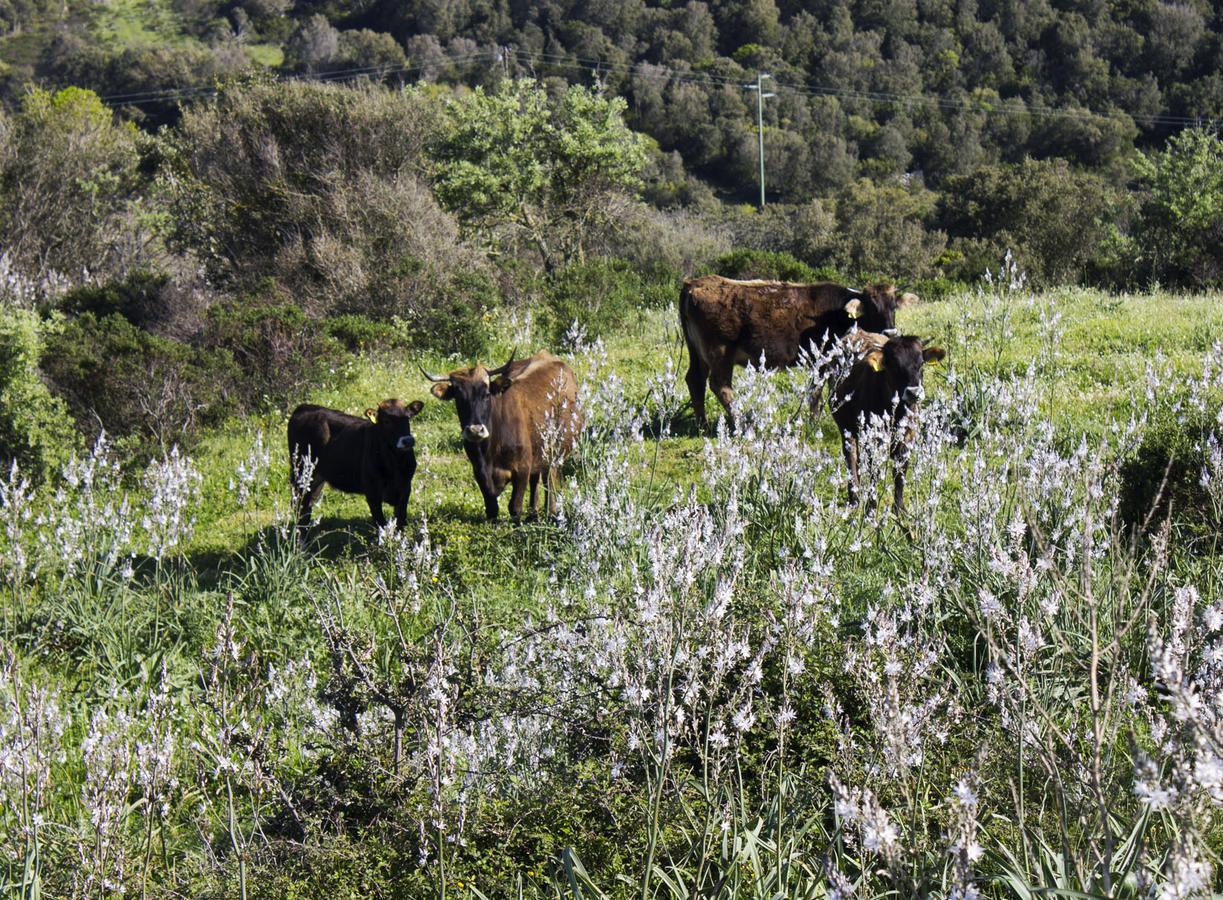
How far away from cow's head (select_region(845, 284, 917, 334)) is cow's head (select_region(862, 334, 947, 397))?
2.75 m

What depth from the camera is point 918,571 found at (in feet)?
17.0

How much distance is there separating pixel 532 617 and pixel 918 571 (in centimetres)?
203

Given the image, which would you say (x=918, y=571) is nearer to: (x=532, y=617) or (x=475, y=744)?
(x=532, y=617)

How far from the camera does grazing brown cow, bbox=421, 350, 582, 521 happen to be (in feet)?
26.2

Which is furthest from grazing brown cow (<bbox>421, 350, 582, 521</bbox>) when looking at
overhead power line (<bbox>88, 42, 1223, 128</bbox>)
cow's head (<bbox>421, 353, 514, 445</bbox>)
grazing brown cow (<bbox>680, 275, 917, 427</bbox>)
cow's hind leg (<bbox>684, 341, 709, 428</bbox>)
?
overhead power line (<bbox>88, 42, 1223, 128</bbox>)

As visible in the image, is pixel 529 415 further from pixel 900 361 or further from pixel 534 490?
pixel 900 361

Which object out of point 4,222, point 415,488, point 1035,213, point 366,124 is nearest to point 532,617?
point 415,488

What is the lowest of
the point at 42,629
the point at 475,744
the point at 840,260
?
the point at 840,260

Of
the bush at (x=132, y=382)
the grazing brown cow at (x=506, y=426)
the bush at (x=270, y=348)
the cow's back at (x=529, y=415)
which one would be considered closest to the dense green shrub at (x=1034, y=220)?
the bush at (x=270, y=348)

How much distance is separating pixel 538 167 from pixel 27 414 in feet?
52.6

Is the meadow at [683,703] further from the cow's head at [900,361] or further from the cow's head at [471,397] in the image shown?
the cow's head at [471,397]

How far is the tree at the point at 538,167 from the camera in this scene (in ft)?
84.3

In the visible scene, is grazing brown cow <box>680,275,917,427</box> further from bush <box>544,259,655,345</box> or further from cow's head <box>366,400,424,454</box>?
bush <box>544,259,655,345</box>

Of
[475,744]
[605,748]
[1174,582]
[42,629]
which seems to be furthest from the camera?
[42,629]
